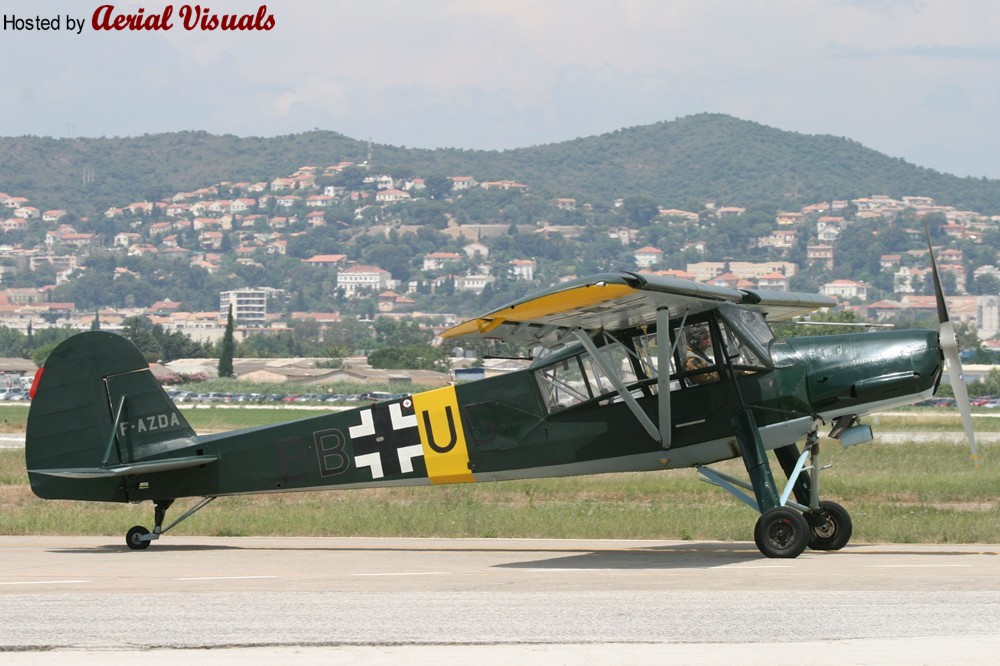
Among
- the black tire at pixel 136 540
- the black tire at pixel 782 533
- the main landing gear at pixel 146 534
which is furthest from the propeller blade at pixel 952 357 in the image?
the black tire at pixel 136 540

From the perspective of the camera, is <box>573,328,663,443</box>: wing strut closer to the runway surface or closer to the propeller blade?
the runway surface

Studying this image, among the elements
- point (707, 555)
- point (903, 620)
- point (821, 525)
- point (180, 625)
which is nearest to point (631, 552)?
point (707, 555)

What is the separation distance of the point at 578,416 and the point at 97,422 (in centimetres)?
524

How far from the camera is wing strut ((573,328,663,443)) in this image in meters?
13.4

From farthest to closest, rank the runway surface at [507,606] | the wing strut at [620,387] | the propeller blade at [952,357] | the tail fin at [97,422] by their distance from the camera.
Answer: the tail fin at [97,422], the propeller blade at [952,357], the wing strut at [620,387], the runway surface at [507,606]

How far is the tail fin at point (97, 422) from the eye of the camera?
14.8 meters

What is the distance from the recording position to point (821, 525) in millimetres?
14398

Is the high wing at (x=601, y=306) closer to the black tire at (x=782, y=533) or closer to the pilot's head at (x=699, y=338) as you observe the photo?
the pilot's head at (x=699, y=338)

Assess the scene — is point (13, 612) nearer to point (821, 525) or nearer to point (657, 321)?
point (657, 321)

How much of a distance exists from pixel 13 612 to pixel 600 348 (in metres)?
6.37

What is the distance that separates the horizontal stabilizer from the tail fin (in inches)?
0.5

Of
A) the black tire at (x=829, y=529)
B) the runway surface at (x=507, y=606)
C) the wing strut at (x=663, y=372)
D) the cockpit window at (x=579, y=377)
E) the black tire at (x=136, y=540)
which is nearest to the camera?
the runway surface at (x=507, y=606)

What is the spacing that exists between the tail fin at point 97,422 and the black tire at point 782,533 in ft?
20.0

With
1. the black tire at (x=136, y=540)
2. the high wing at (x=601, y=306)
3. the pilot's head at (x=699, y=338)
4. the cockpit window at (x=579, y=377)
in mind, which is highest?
the high wing at (x=601, y=306)
